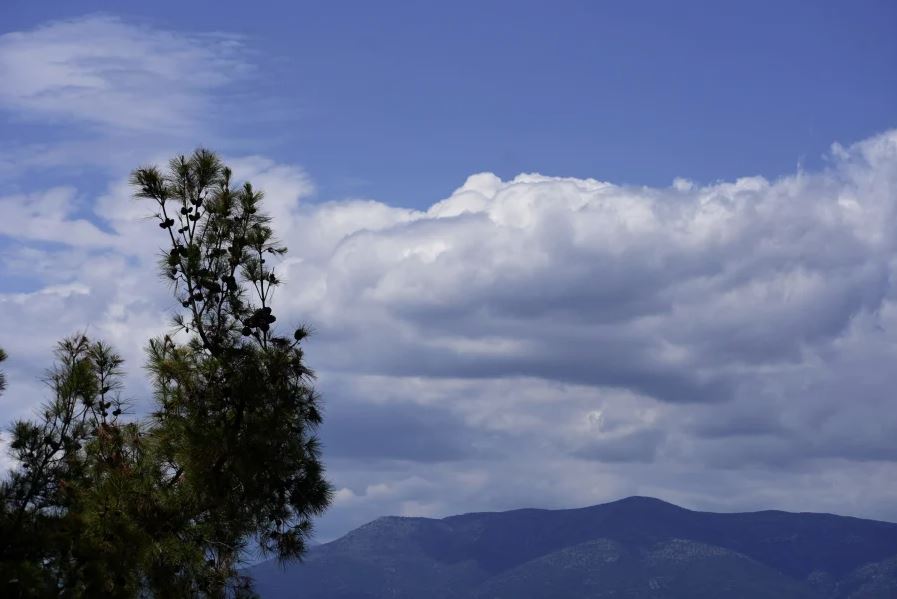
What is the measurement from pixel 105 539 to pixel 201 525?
254 cm

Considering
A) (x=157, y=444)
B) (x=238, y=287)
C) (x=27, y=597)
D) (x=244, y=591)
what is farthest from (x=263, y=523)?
(x=27, y=597)

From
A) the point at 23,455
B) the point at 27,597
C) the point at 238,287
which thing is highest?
the point at 238,287

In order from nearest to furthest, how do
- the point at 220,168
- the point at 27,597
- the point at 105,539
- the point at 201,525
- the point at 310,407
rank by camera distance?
the point at 27,597
the point at 105,539
the point at 201,525
the point at 310,407
the point at 220,168

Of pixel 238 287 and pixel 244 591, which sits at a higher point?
pixel 238 287

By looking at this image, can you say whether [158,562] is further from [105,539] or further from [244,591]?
[244,591]

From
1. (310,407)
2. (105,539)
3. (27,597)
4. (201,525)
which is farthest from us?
(310,407)

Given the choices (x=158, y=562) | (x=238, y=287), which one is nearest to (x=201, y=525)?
(x=158, y=562)

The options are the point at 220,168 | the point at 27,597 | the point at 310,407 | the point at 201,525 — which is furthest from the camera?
the point at 220,168

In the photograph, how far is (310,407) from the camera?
26.3m

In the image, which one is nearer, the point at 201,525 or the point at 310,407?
the point at 201,525

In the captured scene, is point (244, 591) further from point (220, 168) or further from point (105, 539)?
point (220, 168)

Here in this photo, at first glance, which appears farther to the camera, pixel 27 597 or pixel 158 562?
pixel 158 562

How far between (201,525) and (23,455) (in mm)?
3991

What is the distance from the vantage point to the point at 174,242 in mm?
27188
